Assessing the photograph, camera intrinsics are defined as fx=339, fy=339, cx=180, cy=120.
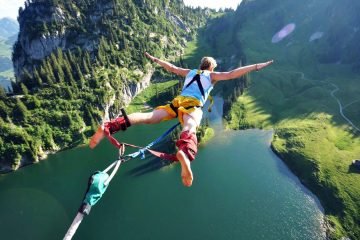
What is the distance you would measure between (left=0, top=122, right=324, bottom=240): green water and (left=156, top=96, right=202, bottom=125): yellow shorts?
167 ft

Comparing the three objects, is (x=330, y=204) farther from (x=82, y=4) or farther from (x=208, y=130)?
(x=82, y=4)

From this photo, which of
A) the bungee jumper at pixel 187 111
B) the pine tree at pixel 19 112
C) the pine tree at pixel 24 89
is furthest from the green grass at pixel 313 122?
the pine tree at pixel 24 89

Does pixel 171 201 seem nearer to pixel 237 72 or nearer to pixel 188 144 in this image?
pixel 237 72

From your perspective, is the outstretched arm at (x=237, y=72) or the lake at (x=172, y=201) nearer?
the outstretched arm at (x=237, y=72)

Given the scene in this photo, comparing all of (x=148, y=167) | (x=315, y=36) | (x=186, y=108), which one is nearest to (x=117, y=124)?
(x=186, y=108)

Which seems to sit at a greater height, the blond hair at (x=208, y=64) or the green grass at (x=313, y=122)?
the blond hair at (x=208, y=64)

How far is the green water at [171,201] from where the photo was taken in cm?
6222

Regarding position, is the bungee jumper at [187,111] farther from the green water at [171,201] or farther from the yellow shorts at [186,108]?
the green water at [171,201]

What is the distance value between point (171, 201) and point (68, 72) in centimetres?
8337

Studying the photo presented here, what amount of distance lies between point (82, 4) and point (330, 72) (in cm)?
13591

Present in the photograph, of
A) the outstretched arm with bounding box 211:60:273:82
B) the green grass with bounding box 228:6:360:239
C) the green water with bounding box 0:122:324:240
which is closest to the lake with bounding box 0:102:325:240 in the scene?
the green water with bounding box 0:122:324:240

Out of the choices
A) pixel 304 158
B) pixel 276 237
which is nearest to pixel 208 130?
pixel 304 158

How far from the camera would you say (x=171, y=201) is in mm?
69875

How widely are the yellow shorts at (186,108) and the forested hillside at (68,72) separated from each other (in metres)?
99.9
